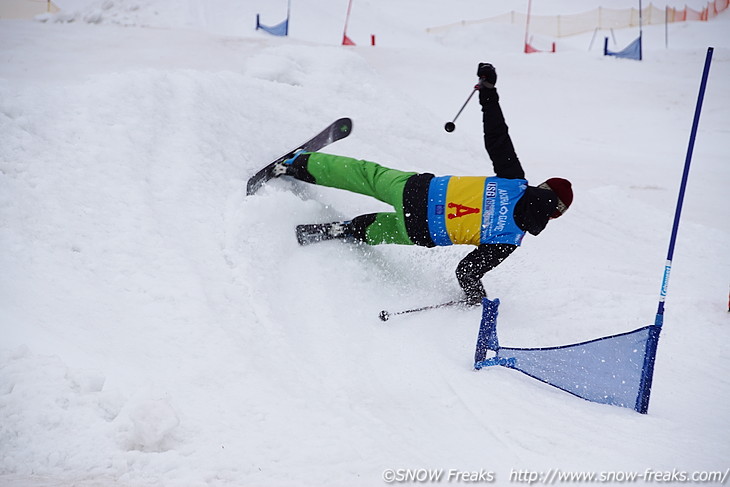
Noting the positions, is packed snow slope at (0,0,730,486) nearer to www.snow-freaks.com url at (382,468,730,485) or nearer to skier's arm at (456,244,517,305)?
www.snow-freaks.com url at (382,468,730,485)

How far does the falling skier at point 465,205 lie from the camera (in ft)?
13.0

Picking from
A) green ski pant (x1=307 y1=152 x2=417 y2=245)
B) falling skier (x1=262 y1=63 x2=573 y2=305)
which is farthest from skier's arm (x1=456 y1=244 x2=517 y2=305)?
green ski pant (x1=307 y1=152 x2=417 y2=245)

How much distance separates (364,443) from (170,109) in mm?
3073

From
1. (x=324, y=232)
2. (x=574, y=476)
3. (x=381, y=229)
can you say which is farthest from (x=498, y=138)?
(x=574, y=476)

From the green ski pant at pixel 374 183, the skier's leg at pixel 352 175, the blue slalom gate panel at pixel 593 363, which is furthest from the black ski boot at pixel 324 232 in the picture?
the blue slalom gate panel at pixel 593 363

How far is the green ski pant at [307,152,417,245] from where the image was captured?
416 centimetres

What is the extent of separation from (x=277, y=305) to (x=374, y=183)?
1.18 meters

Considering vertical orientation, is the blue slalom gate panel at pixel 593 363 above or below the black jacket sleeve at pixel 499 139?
below

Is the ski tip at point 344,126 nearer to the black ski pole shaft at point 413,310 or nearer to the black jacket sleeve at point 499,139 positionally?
the black jacket sleeve at point 499,139

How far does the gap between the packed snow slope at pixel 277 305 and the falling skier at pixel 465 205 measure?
23 centimetres

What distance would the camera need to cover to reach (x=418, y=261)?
15.3 feet

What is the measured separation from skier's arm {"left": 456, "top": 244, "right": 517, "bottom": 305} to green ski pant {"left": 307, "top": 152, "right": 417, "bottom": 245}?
409 mm

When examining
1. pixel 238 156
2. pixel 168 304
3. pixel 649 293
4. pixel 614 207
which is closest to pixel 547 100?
pixel 614 207

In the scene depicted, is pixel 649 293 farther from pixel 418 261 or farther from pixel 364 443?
pixel 364 443
